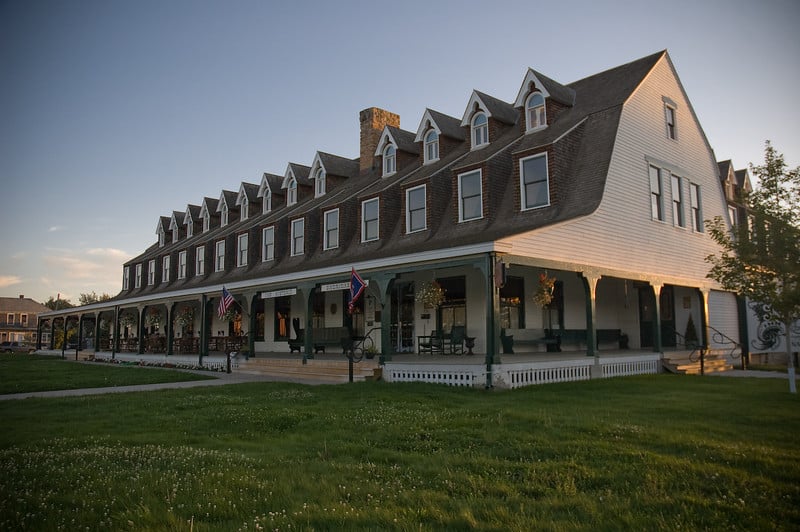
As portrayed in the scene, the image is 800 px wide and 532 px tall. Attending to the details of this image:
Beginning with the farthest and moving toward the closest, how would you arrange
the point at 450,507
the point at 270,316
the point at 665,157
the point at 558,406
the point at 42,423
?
the point at 270,316 < the point at 665,157 < the point at 558,406 < the point at 42,423 < the point at 450,507

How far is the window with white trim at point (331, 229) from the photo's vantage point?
22672mm

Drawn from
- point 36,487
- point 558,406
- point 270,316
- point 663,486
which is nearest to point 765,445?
point 663,486

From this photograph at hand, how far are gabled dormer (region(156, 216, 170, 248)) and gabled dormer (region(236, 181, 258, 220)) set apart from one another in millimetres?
10657

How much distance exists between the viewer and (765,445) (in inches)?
290

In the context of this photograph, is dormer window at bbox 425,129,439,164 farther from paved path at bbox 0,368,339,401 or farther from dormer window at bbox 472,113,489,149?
paved path at bbox 0,368,339,401

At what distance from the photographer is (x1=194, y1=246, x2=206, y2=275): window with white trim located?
30812 millimetres

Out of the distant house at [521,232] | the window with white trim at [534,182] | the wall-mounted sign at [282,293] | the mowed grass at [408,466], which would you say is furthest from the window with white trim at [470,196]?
the mowed grass at [408,466]

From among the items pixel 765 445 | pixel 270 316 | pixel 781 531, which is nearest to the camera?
pixel 781 531

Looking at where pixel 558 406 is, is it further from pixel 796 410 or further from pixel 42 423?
pixel 42 423

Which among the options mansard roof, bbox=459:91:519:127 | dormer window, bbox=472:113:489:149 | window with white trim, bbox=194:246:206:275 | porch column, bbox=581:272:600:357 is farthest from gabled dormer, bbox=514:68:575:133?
window with white trim, bbox=194:246:206:275

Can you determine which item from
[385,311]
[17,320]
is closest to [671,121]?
[385,311]

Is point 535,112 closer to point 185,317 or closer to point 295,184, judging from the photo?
point 295,184

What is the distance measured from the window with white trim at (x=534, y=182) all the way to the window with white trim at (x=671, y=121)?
708 centimetres

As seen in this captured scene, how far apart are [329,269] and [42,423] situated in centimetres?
999
